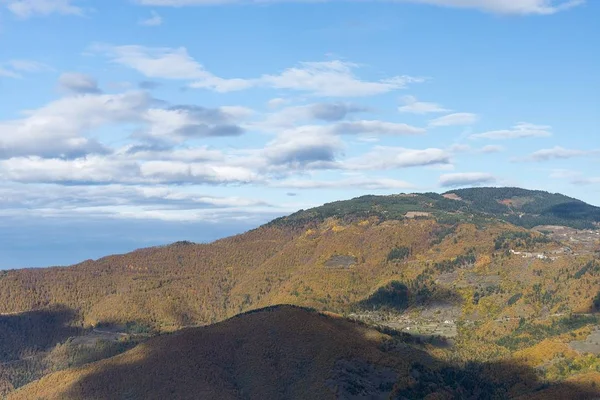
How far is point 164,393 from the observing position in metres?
168

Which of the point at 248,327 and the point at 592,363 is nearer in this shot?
the point at 592,363

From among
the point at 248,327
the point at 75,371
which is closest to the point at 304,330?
the point at 248,327

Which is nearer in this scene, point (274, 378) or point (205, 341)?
point (274, 378)

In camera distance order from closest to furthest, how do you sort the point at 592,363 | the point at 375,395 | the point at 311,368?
Answer: 1. the point at 375,395
2. the point at 311,368
3. the point at 592,363

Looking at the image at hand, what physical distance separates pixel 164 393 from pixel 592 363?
4171 inches

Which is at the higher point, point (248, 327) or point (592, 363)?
point (248, 327)

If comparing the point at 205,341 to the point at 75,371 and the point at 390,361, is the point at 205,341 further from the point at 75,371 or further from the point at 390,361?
the point at 390,361

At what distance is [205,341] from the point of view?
631ft

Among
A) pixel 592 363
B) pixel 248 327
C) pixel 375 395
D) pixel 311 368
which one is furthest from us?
pixel 248 327

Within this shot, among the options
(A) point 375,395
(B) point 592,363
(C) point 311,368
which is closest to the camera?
(A) point 375,395

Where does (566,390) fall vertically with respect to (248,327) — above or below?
below

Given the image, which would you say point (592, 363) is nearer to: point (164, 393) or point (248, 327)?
point (248, 327)

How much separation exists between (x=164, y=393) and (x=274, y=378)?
25.5 meters

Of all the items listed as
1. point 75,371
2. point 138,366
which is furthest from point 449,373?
point 75,371
